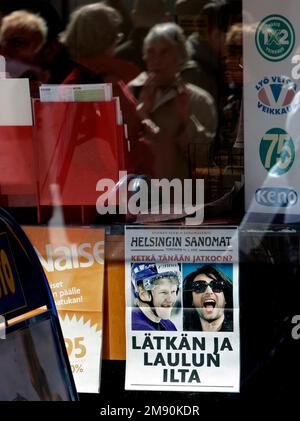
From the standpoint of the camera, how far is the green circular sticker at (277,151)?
2.31m

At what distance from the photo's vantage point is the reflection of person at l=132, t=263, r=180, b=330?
90.7 inches

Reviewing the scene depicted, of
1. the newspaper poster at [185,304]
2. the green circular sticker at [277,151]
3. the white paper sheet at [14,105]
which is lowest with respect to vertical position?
the newspaper poster at [185,304]

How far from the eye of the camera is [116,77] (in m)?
2.58

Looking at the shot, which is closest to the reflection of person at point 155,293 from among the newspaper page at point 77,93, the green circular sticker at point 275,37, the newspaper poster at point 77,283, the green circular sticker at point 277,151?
the newspaper poster at point 77,283

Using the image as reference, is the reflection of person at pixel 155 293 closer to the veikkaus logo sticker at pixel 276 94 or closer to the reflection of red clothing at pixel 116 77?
the reflection of red clothing at pixel 116 77

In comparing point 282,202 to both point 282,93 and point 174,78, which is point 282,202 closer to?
point 282,93

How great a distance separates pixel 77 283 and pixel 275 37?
1.00 meters

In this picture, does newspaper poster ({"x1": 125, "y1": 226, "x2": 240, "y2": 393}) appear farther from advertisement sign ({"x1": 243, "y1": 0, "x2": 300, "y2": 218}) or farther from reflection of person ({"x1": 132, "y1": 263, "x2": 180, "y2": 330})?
advertisement sign ({"x1": 243, "y1": 0, "x2": 300, "y2": 218})

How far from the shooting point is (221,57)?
2854mm

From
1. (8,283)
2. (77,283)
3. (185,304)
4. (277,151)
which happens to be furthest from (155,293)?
(277,151)

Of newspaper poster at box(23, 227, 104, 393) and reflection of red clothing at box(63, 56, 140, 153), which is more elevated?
reflection of red clothing at box(63, 56, 140, 153)

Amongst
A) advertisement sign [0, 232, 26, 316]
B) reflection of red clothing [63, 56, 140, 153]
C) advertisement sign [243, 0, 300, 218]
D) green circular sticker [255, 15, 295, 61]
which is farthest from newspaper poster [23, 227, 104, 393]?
green circular sticker [255, 15, 295, 61]

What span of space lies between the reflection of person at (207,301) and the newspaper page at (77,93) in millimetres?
631

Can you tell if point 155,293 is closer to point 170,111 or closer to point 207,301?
point 207,301
